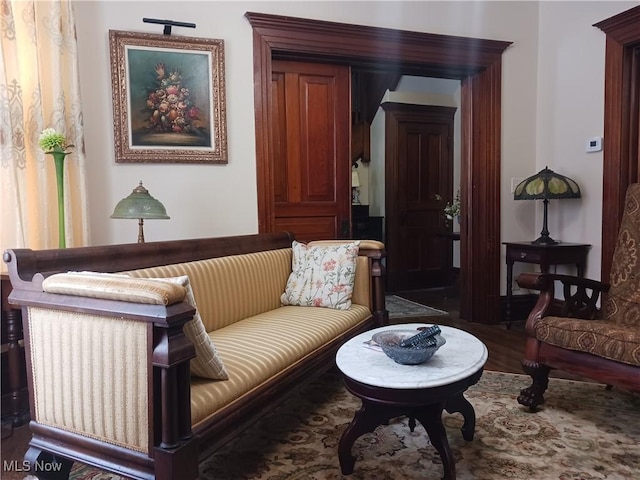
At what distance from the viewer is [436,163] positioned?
5.89 meters

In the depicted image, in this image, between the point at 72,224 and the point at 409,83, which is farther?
the point at 409,83

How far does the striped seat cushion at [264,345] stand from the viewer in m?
1.52

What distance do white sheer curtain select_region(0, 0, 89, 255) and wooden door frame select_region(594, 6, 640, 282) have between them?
3580 millimetres

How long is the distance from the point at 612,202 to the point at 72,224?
366 cm

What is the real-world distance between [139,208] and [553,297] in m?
2.15

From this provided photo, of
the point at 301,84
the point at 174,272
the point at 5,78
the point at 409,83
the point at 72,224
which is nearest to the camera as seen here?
the point at 174,272

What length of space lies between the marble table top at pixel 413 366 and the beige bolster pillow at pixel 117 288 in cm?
70

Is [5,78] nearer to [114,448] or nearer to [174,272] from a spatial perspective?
[174,272]

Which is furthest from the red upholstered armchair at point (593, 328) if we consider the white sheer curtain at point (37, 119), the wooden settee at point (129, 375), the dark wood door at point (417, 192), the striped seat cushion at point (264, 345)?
the dark wood door at point (417, 192)

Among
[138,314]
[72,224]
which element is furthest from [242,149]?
[138,314]

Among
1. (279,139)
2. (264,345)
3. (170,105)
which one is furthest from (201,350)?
(279,139)

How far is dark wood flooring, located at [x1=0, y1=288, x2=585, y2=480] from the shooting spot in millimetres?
1995

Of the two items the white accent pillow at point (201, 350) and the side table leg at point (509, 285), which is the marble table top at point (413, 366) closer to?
the white accent pillow at point (201, 350)

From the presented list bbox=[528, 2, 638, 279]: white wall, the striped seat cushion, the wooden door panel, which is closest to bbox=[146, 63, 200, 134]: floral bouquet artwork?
the wooden door panel
